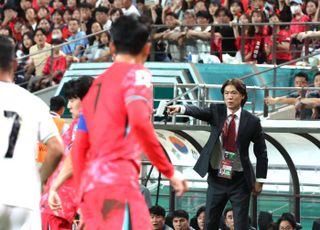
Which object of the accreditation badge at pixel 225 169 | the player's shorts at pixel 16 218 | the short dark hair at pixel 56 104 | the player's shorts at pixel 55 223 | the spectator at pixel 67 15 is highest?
the spectator at pixel 67 15

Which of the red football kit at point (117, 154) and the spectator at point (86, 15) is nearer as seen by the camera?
the red football kit at point (117, 154)

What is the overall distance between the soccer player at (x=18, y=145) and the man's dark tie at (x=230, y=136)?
5.29 m

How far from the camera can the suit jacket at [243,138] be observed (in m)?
15.0

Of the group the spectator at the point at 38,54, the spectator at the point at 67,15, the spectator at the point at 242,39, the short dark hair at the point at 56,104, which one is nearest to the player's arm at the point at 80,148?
the short dark hair at the point at 56,104

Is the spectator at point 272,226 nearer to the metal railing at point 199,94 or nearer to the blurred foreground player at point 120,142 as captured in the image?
the metal railing at point 199,94

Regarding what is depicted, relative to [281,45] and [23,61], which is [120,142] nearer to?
[281,45]

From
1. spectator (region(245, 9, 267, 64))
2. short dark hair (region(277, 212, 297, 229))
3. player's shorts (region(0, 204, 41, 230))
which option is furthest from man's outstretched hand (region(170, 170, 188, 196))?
spectator (region(245, 9, 267, 64))

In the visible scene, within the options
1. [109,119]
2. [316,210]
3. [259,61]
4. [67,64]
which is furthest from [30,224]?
[67,64]

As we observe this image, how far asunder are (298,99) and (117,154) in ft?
34.2

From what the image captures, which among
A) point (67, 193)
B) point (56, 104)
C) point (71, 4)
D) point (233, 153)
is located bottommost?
point (67, 193)

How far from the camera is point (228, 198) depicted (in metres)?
15.2

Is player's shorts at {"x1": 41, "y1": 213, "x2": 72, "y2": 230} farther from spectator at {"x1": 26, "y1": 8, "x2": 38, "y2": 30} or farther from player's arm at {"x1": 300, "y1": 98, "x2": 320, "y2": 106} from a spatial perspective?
spectator at {"x1": 26, "y1": 8, "x2": 38, "y2": 30}

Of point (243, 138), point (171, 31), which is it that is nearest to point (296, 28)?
point (171, 31)

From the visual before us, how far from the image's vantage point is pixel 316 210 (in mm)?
19016
